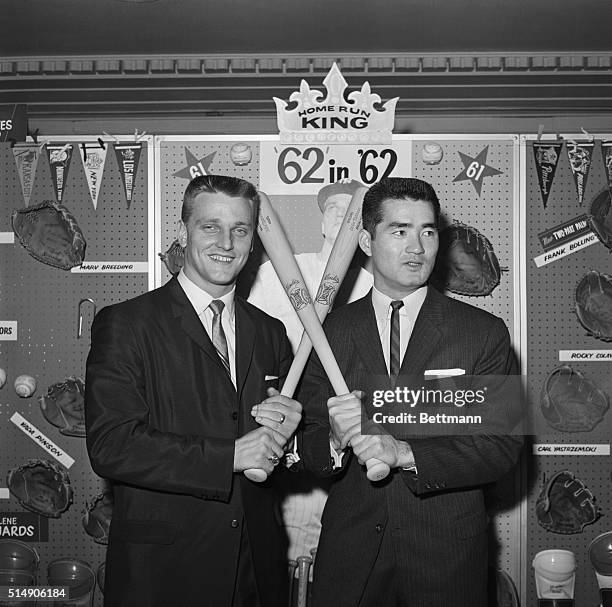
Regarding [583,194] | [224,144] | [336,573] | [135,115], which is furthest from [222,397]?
[583,194]

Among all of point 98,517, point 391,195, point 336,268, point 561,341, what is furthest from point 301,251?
point 98,517

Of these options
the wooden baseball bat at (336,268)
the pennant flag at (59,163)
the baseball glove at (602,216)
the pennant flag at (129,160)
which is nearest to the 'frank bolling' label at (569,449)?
the baseball glove at (602,216)

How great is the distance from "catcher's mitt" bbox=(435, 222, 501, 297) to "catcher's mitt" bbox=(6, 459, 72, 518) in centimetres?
145

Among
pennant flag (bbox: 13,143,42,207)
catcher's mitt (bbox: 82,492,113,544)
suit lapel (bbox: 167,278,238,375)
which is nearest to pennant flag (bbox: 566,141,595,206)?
suit lapel (bbox: 167,278,238,375)

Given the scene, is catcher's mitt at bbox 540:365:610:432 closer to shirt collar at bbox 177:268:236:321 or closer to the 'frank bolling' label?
the 'frank bolling' label

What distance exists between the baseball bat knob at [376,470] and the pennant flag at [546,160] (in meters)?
1.18

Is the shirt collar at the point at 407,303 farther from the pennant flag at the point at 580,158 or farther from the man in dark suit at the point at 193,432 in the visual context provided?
the pennant flag at the point at 580,158

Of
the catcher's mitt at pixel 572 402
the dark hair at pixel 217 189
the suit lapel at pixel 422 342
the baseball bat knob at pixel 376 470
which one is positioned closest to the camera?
the baseball bat knob at pixel 376 470

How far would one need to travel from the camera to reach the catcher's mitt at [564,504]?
2.49 meters

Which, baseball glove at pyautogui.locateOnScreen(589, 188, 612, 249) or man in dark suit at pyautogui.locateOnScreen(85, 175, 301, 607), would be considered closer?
man in dark suit at pyautogui.locateOnScreen(85, 175, 301, 607)

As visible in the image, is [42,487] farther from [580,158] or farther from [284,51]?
[580,158]

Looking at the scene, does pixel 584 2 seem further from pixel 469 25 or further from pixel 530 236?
pixel 530 236

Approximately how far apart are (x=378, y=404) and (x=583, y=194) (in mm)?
1106

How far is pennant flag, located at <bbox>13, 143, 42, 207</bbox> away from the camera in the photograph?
8.01 feet
